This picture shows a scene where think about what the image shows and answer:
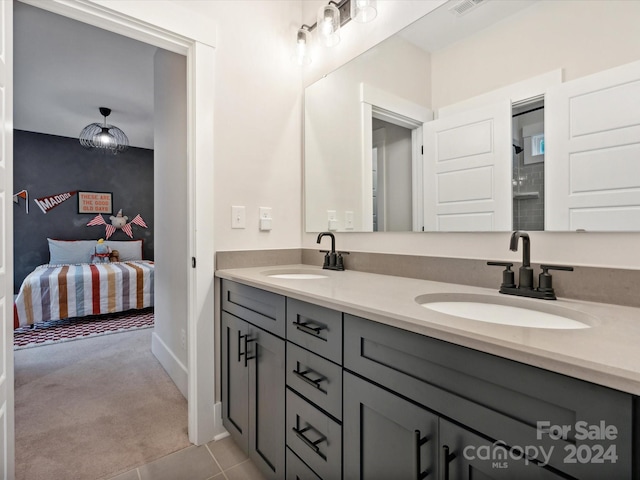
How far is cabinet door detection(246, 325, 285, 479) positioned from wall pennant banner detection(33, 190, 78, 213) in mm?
5349

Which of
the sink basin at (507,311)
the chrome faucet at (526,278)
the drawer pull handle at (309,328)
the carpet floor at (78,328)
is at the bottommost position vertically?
the carpet floor at (78,328)

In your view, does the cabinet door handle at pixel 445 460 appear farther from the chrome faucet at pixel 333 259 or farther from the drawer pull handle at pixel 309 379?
the chrome faucet at pixel 333 259

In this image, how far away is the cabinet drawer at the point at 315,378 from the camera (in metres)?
0.97

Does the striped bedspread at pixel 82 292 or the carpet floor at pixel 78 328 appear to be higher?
the striped bedspread at pixel 82 292

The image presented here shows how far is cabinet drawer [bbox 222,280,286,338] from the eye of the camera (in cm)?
124

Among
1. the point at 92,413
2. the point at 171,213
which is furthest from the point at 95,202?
the point at 92,413

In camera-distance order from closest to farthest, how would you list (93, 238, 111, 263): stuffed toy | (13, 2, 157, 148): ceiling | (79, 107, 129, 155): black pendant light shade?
(13, 2, 157, 148): ceiling → (79, 107, 129, 155): black pendant light shade → (93, 238, 111, 263): stuffed toy

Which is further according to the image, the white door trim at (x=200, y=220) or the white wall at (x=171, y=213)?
the white wall at (x=171, y=213)

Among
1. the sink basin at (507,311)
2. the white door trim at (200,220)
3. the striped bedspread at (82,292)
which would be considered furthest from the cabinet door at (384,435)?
the striped bedspread at (82,292)

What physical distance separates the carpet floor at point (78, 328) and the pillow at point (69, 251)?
1.41 metres

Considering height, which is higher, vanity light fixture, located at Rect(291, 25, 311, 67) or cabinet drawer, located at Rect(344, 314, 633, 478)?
vanity light fixture, located at Rect(291, 25, 311, 67)

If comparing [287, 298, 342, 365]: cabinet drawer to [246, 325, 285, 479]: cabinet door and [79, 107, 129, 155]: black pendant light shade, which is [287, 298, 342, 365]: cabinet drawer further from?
[79, 107, 129, 155]: black pendant light shade

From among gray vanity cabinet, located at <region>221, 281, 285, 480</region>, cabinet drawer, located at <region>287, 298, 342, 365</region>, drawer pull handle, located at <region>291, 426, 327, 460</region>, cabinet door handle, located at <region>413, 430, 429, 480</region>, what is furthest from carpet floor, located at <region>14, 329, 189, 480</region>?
cabinet door handle, located at <region>413, 430, 429, 480</region>

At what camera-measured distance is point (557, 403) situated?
54cm
